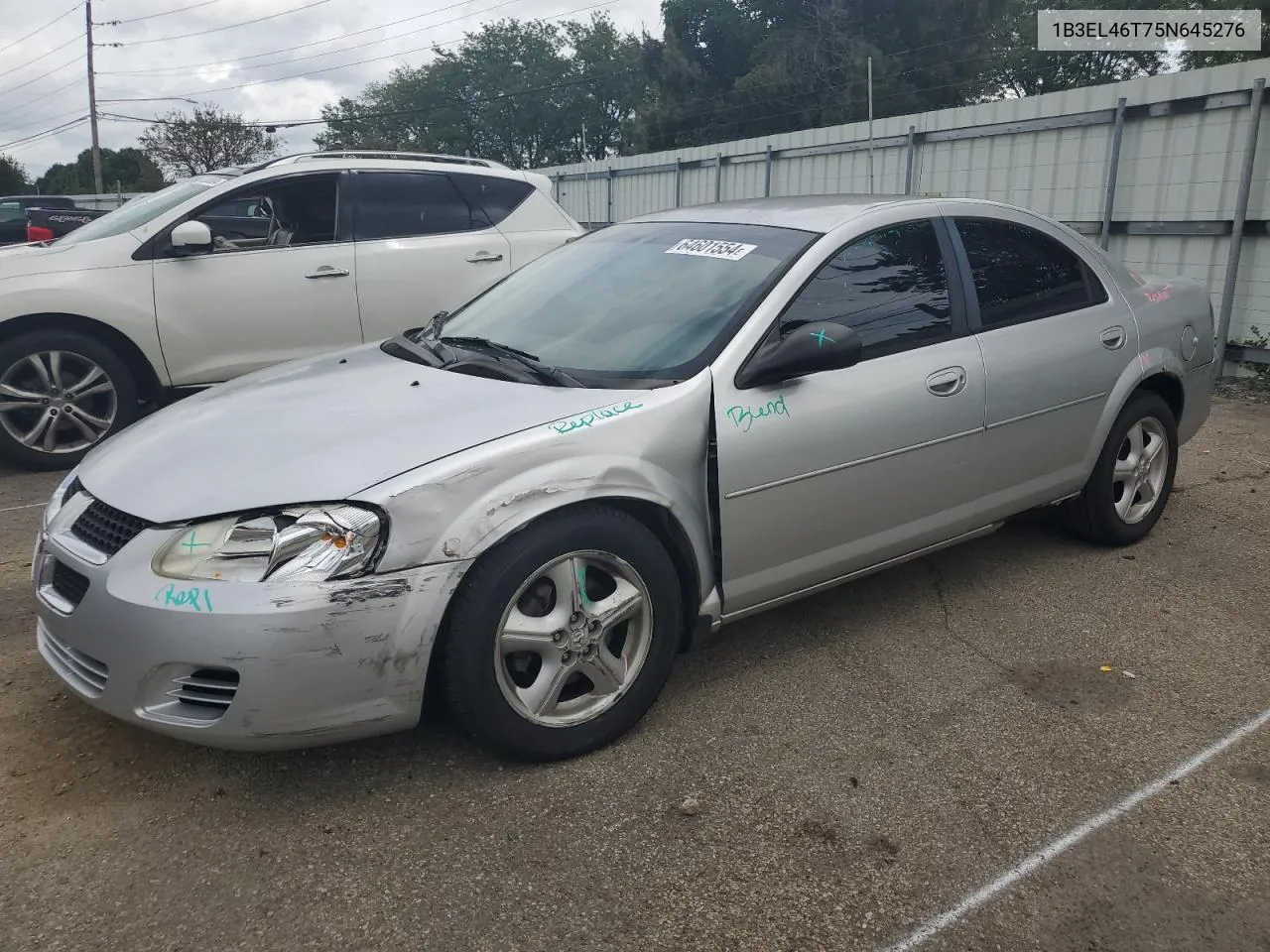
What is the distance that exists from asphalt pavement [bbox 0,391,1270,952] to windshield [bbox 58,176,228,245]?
3.25m

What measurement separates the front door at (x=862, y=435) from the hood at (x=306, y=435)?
1.67 feet

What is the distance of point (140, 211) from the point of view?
21.0ft

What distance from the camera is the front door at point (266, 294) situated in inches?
242

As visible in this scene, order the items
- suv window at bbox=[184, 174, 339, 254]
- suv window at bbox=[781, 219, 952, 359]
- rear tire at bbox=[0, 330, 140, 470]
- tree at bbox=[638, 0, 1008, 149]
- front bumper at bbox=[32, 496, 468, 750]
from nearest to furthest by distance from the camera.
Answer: front bumper at bbox=[32, 496, 468, 750], suv window at bbox=[781, 219, 952, 359], rear tire at bbox=[0, 330, 140, 470], suv window at bbox=[184, 174, 339, 254], tree at bbox=[638, 0, 1008, 149]

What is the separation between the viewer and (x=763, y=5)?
42469 mm

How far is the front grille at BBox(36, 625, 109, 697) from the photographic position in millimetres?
2646

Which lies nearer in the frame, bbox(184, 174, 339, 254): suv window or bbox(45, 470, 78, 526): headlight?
bbox(45, 470, 78, 526): headlight

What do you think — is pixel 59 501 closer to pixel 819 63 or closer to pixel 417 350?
pixel 417 350

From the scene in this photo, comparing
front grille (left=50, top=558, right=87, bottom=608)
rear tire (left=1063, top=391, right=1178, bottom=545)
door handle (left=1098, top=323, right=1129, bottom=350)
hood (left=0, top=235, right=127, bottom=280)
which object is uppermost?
hood (left=0, top=235, right=127, bottom=280)

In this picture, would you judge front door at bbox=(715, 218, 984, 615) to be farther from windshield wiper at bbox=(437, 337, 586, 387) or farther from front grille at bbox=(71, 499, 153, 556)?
front grille at bbox=(71, 499, 153, 556)

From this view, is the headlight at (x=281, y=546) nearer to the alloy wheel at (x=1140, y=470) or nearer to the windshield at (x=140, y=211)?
the alloy wheel at (x=1140, y=470)

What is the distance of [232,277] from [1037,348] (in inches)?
182

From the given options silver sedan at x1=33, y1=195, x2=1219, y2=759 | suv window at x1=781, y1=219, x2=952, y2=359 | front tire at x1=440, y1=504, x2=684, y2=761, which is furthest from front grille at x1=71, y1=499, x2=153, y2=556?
suv window at x1=781, y1=219, x2=952, y2=359

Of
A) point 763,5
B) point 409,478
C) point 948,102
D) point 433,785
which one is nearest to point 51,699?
point 433,785
